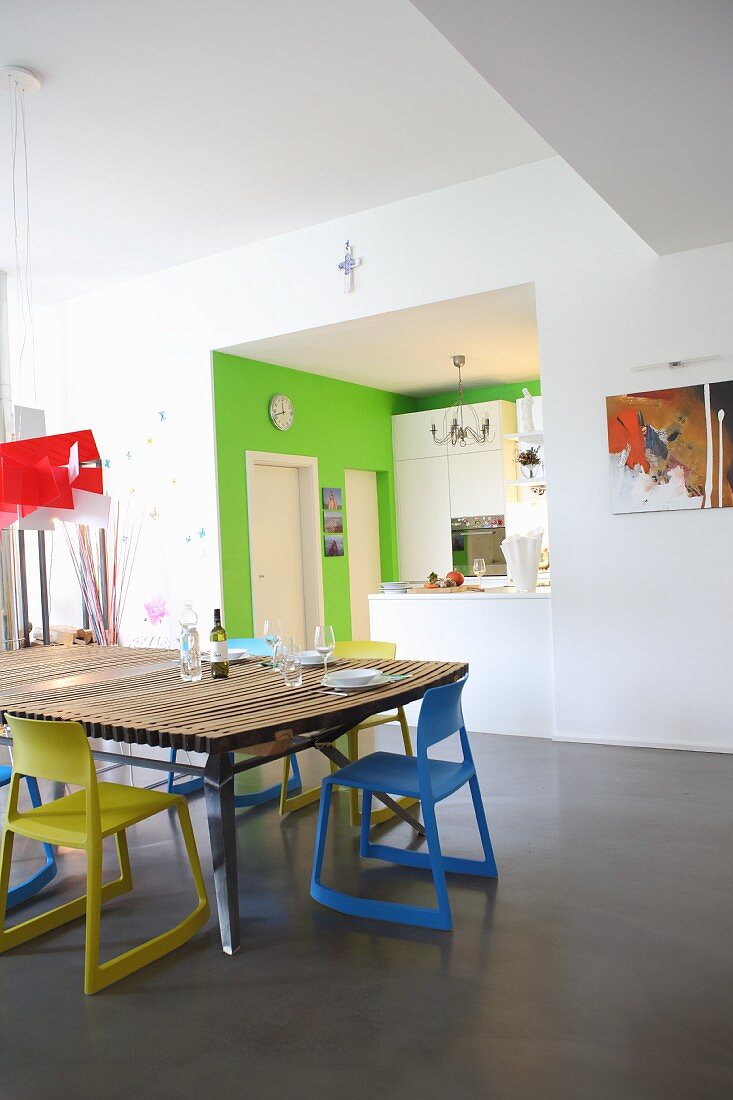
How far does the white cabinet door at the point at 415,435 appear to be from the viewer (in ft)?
26.8

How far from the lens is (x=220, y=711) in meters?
Result: 2.65

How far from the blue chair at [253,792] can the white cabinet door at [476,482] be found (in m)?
3.73

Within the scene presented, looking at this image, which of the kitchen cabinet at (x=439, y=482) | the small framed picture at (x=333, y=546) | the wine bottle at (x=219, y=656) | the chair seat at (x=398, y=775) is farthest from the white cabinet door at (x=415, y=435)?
the chair seat at (x=398, y=775)

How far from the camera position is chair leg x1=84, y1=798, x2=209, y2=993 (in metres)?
2.37

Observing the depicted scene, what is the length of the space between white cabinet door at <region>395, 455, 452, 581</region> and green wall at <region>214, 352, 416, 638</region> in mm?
109

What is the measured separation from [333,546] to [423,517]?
1106 mm

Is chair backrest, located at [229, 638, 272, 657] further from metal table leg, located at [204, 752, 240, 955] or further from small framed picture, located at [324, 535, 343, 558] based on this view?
small framed picture, located at [324, 535, 343, 558]

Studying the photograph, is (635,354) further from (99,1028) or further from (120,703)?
(99,1028)

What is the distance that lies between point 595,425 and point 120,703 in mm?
3043

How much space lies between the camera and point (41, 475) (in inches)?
123

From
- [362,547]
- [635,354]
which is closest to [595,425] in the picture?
[635,354]

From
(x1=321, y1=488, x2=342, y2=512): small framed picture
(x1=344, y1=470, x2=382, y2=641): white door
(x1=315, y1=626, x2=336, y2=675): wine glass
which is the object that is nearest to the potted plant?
(x1=321, y1=488, x2=342, y2=512): small framed picture

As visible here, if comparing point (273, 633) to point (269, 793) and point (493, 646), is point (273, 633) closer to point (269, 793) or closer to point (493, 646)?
point (269, 793)

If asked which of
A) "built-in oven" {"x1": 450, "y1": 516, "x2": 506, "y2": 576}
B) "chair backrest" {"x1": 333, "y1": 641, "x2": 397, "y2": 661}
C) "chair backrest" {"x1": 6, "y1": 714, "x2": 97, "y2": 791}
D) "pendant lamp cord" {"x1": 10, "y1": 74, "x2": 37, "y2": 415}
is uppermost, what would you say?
"pendant lamp cord" {"x1": 10, "y1": 74, "x2": 37, "y2": 415}
